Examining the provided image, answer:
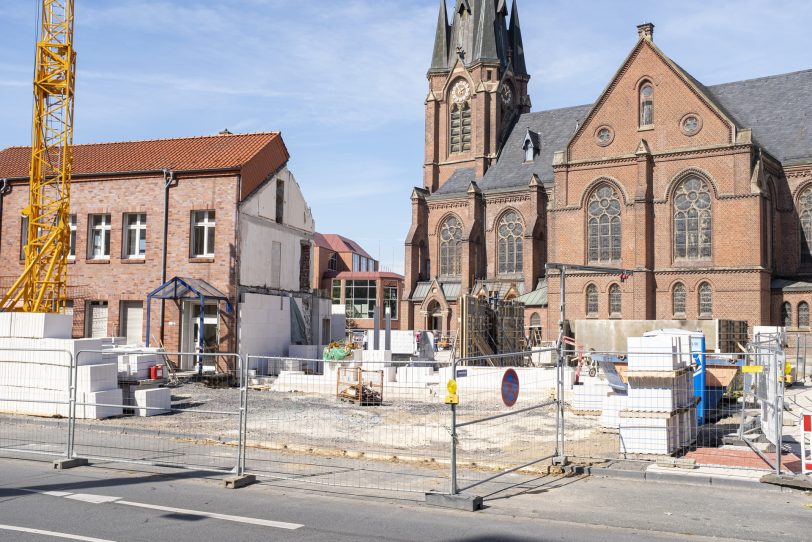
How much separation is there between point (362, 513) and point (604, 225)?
3840 centimetres

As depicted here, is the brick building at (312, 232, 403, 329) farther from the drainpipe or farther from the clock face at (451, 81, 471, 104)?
the drainpipe

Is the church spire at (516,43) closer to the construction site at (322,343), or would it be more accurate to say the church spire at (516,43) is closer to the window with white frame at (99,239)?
the construction site at (322,343)

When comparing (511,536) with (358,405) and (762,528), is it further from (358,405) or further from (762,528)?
(358,405)

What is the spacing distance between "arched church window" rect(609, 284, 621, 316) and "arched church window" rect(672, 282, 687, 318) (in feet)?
9.85

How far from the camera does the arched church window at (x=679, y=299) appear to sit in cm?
4153

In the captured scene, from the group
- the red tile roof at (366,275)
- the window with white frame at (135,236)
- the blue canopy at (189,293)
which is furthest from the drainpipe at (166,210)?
the red tile roof at (366,275)

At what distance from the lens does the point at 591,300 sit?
44.5 m

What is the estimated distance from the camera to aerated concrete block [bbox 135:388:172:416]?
709 inches

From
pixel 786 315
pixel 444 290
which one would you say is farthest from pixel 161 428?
pixel 444 290

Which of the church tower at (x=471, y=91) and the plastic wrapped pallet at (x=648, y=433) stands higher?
the church tower at (x=471, y=91)

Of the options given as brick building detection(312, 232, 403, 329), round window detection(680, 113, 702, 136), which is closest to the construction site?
round window detection(680, 113, 702, 136)

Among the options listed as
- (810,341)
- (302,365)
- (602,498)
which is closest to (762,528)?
(602,498)

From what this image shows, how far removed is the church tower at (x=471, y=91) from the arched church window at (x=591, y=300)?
48.6 feet

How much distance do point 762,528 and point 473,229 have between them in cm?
4481
